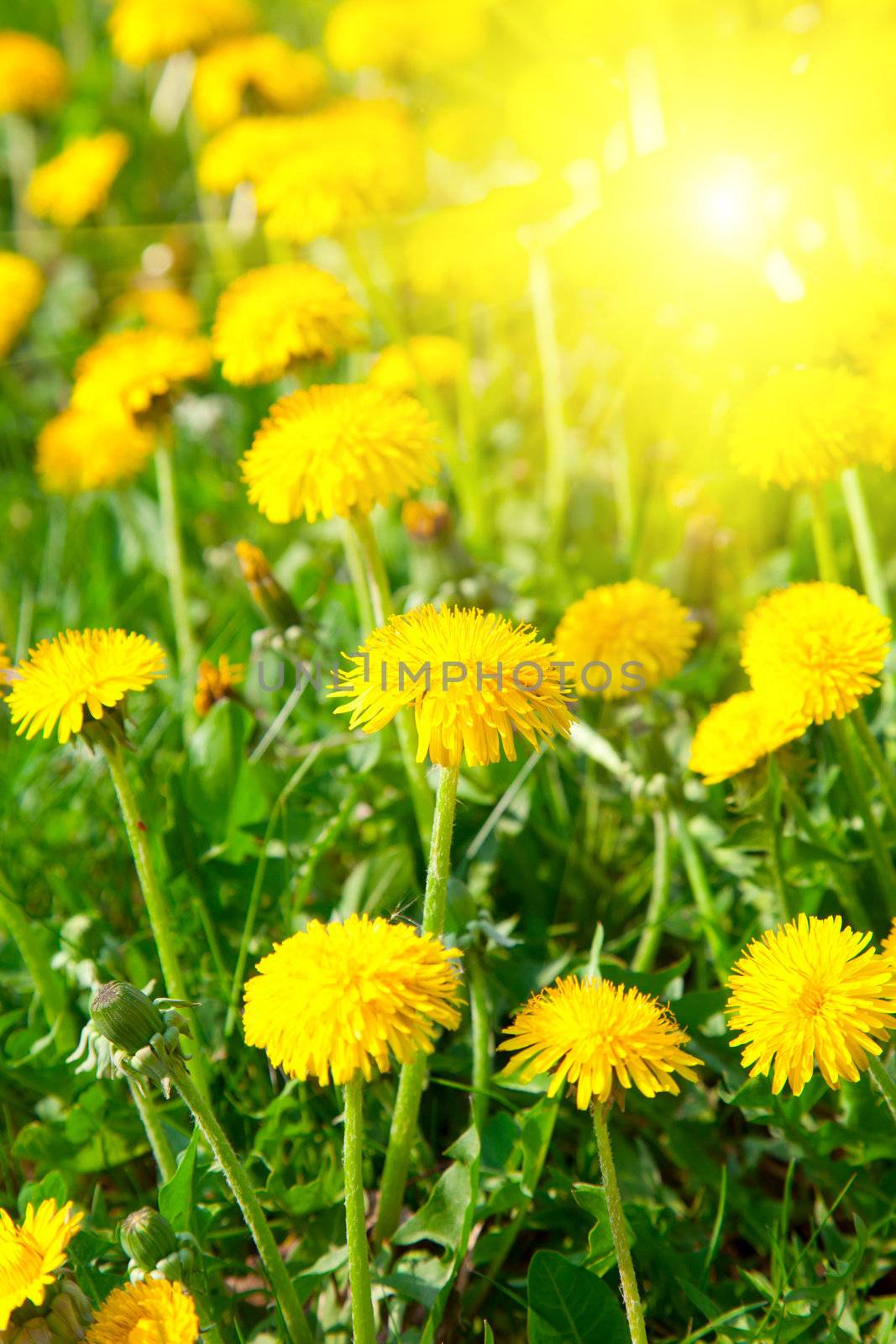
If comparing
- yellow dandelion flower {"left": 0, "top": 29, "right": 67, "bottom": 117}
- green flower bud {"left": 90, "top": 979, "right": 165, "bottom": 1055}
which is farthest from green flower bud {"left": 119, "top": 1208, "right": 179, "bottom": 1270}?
yellow dandelion flower {"left": 0, "top": 29, "right": 67, "bottom": 117}

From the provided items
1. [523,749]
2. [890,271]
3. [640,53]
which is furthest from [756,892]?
[640,53]

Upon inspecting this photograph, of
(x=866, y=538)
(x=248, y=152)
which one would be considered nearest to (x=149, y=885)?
(x=866, y=538)

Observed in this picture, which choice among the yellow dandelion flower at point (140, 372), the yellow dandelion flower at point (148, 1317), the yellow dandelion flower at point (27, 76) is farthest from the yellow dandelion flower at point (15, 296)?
the yellow dandelion flower at point (148, 1317)

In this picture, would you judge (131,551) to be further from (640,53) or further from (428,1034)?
(428,1034)

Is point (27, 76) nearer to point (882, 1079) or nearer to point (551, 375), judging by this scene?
point (551, 375)

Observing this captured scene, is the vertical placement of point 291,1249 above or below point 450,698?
below

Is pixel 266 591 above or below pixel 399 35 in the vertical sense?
below

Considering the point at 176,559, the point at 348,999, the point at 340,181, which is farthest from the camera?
the point at 340,181
